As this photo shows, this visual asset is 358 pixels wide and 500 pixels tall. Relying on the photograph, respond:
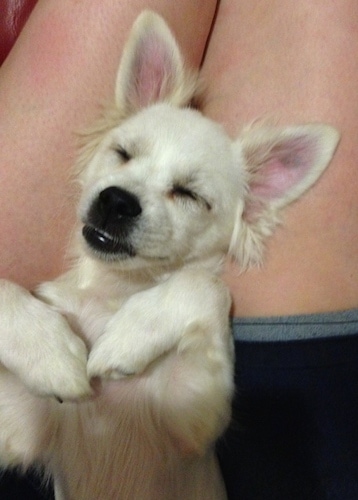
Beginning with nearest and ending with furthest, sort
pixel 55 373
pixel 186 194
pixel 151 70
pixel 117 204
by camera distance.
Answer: pixel 55 373 → pixel 117 204 → pixel 186 194 → pixel 151 70

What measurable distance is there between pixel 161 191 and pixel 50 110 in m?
0.34

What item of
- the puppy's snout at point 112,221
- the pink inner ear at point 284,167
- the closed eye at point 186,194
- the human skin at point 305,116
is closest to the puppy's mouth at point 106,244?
the puppy's snout at point 112,221

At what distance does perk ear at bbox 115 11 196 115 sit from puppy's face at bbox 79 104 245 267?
52 mm

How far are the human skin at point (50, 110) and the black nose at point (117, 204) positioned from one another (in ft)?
0.70

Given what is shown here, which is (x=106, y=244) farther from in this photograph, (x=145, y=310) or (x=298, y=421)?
(x=298, y=421)

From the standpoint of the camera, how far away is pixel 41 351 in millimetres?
892

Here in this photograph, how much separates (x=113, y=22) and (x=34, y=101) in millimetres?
269

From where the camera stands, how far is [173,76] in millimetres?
1217

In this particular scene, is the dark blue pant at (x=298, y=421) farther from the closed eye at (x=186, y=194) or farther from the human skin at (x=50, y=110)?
the human skin at (x=50, y=110)

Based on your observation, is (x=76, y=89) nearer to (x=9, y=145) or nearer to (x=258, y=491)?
(x=9, y=145)

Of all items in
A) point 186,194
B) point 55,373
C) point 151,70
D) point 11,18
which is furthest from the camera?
point 11,18

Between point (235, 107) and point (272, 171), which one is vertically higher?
point (235, 107)

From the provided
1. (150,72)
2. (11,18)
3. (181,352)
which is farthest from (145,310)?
(11,18)

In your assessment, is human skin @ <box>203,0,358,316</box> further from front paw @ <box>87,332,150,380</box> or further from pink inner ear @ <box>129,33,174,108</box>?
front paw @ <box>87,332,150,380</box>
